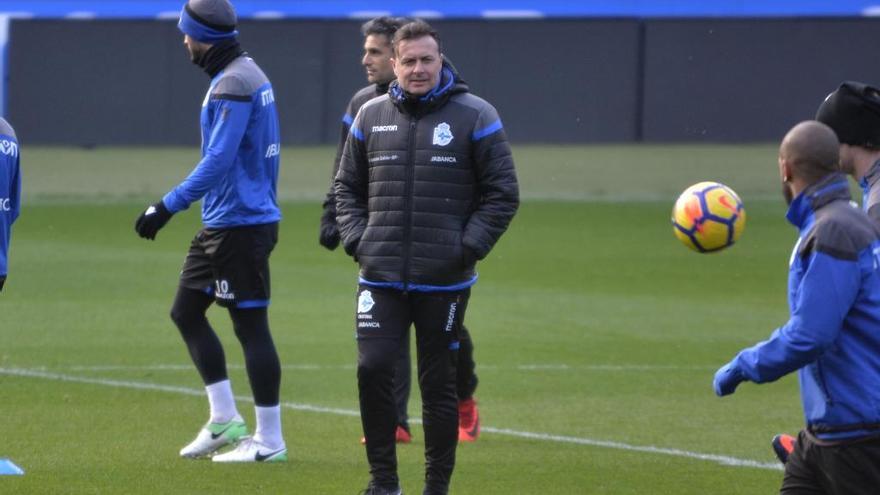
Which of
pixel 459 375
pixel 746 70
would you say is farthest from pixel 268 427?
pixel 746 70

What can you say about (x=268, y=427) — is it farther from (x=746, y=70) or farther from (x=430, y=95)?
(x=746, y=70)

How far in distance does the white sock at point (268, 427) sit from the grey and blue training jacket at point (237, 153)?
0.99 metres

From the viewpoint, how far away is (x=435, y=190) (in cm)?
701

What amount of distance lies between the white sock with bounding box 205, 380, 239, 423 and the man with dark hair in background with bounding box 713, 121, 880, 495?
3673 millimetres

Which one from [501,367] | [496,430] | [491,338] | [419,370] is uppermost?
[419,370]

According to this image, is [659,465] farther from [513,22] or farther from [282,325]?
[513,22]

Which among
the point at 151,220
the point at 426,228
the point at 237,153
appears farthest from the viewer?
the point at 237,153

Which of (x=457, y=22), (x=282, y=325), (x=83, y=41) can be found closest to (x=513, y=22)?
(x=457, y=22)

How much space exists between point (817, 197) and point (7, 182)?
12.5ft

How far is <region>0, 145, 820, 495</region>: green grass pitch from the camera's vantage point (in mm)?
8133

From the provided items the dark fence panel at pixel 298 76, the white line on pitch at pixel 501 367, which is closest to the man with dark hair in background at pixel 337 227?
the white line on pitch at pixel 501 367

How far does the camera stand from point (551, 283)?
16656 millimetres

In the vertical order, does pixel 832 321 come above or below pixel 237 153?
above

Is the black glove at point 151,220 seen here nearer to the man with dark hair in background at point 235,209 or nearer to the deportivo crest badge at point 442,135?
the man with dark hair in background at point 235,209
